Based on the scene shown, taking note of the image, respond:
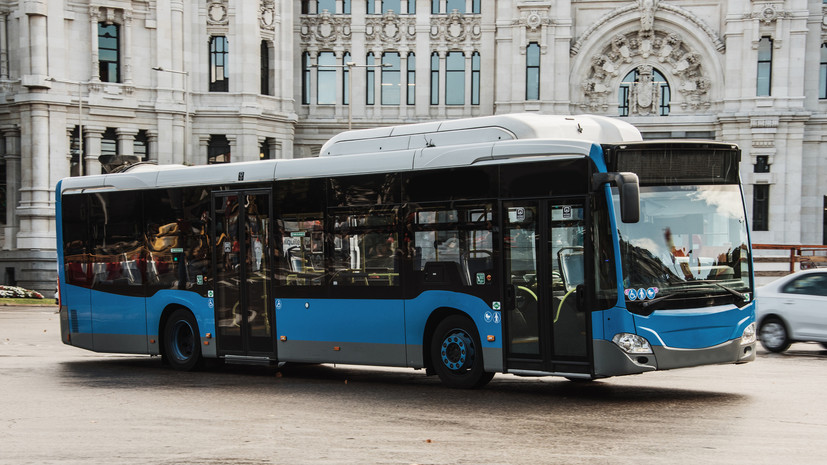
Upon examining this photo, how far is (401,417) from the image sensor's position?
11.2 m

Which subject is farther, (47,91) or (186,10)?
(186,10)

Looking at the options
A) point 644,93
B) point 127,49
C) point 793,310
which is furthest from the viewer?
point 644,93

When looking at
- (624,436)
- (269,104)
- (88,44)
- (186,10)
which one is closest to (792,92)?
(269,104)

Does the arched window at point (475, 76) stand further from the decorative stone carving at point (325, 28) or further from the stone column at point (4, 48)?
the stone column at point (4, 48)

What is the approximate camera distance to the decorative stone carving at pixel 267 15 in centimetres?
5009

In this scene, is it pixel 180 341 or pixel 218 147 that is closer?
pixel 180 341

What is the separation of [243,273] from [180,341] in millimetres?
2023

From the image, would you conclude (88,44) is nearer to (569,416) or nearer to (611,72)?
(611,72)

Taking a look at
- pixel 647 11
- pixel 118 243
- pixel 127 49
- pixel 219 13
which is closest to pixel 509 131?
pixel 118 243

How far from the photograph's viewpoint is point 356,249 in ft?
46.4

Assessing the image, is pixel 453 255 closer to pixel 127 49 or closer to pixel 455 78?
pixel 127 49

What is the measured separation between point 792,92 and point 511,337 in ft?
141

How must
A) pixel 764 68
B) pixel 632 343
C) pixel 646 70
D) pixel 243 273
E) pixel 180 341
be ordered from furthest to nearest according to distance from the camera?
pixel 646 70, pixel 764 68, pixel 180 341, pixel 243 273, pixel 632 343

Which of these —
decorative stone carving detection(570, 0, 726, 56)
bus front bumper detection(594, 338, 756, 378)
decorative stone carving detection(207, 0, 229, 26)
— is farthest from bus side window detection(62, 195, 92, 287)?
decorative stone carving detection(570, 0, 726, 56)
